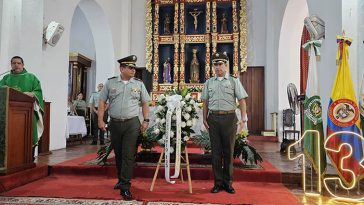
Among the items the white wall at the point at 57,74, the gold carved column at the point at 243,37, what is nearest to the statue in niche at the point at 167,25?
the gold carved column at the point at 243,37

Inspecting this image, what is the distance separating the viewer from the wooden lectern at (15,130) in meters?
3.50

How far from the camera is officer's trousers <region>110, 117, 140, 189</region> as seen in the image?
3235mm

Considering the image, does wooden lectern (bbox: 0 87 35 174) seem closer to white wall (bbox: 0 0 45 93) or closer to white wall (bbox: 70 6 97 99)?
white wall (bbox: 0 0 45 93)

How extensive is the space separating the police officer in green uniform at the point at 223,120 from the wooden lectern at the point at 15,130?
228 centimetres

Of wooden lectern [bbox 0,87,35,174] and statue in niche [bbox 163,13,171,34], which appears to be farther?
statue in niche [bbox 163,13,171,34]

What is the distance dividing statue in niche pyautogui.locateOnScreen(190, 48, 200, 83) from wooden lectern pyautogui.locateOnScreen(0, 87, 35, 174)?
6.75 m

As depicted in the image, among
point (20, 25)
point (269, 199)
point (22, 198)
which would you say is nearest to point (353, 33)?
point (269, 199)

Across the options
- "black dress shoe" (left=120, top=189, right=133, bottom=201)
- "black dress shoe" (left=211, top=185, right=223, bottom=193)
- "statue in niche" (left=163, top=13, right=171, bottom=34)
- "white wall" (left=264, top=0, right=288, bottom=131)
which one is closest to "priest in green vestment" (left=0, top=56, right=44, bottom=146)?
"black dress shoe" (left=120, top=189, right=133, bottom=201)

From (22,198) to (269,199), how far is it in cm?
254

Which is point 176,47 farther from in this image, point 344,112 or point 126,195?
point 126,195

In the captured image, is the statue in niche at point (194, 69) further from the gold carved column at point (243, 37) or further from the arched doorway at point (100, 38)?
the arched doorway at point (100, 38)

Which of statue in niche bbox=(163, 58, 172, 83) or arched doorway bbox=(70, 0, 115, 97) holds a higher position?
arched doorway bbox=(70, 0, 115, 97)

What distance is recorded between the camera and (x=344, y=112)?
11.4ft

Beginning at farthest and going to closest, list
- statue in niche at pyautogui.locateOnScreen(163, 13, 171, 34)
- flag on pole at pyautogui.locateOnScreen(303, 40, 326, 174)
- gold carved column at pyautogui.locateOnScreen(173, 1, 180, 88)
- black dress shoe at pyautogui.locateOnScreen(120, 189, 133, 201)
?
statue in niche at pyautogui.locateOnScreen(163, 13, 171, 34) → gold carved column at pyautogui.locateOnScreen(173, 1, 180, 88) → flag on pole at pyautogui.locateOnScreen(303, 40, 326, 174) → black dress shoe at pyautogui.locateOnScreen(120, 189, 133, 201)
